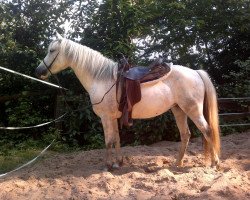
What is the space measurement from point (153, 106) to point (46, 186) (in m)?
1.76

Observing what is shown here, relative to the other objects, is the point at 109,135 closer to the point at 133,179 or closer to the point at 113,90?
the point at 113,90

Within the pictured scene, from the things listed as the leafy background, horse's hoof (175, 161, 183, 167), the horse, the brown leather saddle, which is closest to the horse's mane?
the horse

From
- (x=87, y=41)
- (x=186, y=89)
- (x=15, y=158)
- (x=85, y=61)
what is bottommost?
(x=15, y=158)

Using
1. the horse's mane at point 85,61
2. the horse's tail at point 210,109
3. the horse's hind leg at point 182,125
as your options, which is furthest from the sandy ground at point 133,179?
the horse's mane at point 85,61

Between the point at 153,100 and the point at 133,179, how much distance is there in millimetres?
1137

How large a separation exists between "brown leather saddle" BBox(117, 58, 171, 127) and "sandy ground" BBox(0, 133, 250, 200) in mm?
807

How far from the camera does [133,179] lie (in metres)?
3.96

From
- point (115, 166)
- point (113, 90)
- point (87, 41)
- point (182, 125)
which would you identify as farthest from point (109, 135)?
point (87, 41)

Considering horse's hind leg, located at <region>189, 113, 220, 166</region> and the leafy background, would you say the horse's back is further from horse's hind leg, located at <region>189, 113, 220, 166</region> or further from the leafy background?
the leafy background

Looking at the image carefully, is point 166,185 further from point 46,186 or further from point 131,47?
point 131,47

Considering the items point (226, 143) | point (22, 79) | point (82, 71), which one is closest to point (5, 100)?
point (22, 79)

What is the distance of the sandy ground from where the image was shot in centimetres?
339

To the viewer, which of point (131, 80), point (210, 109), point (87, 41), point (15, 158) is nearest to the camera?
point (131, 80)

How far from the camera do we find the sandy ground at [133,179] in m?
3.39
